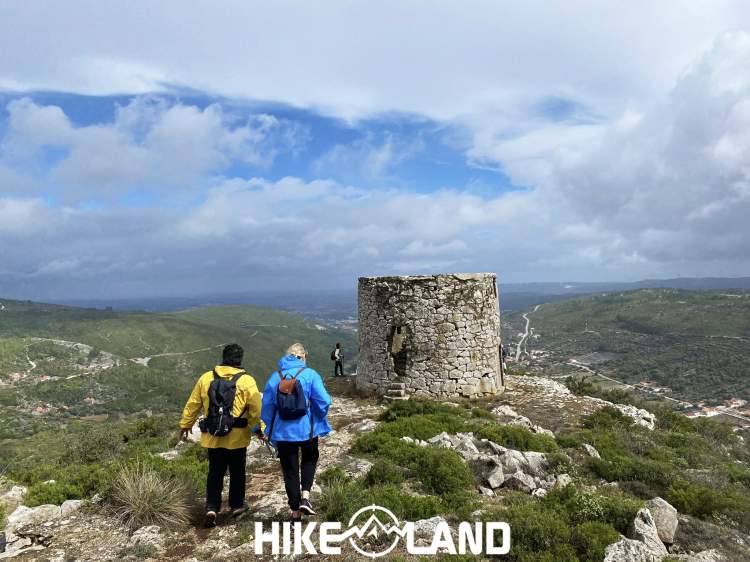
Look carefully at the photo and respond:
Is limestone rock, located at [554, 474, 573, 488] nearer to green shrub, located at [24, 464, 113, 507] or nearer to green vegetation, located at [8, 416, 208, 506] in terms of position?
green vegetation, located at [8, 416, 208, 506]

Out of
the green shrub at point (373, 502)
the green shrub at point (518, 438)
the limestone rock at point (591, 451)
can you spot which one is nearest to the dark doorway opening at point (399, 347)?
the green shrub at point (518, 438)

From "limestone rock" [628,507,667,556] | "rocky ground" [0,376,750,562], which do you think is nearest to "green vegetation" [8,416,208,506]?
"rocky ground" [0,376,750,562]

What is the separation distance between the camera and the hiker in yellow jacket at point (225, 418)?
18.4 feet

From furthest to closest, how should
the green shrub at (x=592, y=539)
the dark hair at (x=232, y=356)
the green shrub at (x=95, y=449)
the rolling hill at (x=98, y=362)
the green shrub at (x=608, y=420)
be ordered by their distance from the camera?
the rolling hill at (x=98, y=362) → the green shrub at (x=608, y=420) → the green shrub at (x=95, y=449) → the dark hair at (x=232, y=356) → the green shrub at (x=592, y=539)

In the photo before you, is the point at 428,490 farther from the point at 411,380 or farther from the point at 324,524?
the point at 411,380

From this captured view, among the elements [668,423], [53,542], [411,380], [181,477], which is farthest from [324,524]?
[668,423]

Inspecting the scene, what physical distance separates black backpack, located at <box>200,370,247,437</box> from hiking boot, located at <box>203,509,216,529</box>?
3.62 ft

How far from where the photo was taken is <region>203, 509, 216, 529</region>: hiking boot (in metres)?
5.80

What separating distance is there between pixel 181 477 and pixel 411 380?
27.4 feet

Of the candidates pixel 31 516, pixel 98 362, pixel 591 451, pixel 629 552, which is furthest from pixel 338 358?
pixel 98 362

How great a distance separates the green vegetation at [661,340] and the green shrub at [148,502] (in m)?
52.1

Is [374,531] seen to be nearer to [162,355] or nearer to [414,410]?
[414,410]

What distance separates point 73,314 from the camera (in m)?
123

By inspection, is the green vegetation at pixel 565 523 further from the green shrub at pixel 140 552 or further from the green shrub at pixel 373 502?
the green shrub at pixel 140 552
